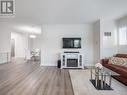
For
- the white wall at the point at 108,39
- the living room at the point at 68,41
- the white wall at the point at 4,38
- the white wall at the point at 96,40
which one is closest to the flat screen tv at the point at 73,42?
the living room at the point at 68,41

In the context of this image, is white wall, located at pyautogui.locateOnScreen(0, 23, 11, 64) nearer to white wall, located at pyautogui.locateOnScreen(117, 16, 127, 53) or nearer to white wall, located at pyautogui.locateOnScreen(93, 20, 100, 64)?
white wall, located at pyautogui.locateOnScreen(93, 20, 100, 64)

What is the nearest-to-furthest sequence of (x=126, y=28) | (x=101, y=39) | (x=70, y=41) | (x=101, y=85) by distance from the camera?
(x=101, y=85), (x=126, y=28), (x=101, y=39), (x=70, y=41)

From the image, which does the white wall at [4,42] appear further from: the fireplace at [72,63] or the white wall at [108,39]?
the white wall at [108,39]

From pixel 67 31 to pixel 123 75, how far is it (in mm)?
4646

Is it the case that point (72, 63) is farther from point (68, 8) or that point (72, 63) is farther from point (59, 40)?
point (68, 8)

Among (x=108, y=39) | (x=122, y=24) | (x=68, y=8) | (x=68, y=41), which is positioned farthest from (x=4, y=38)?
(x=122, y=24)

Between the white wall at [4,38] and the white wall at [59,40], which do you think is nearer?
the white wall at [59,40]

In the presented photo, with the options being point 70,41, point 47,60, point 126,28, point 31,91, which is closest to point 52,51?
point 47,60

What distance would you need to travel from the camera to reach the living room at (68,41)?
4.42 meters

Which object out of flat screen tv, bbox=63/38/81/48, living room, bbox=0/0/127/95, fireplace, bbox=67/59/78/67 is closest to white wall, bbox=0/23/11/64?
living room, bbox=0/0/127/95

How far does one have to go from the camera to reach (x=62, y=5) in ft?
16.6

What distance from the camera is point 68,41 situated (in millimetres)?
7973

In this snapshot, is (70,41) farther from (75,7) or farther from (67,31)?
(75,7)

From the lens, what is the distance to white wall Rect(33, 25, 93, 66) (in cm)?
809
